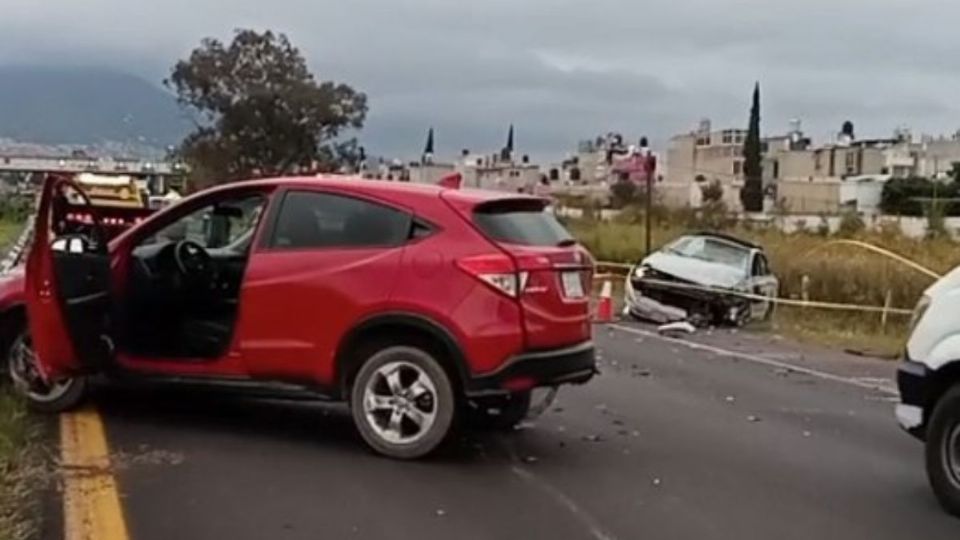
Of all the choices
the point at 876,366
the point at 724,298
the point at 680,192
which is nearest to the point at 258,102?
the point at 680,192

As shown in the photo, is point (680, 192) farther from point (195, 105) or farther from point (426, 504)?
point (426, 504)

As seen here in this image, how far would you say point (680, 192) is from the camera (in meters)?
76.0

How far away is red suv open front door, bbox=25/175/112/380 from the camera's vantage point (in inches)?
337

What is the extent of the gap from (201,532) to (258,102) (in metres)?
50.1

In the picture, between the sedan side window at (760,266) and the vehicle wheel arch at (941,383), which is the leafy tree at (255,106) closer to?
the sedan side window at (760,266)

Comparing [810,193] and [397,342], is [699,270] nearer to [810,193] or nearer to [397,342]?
[397,342]

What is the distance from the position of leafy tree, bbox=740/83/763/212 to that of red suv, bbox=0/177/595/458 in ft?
196

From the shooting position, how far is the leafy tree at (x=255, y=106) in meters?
54.8

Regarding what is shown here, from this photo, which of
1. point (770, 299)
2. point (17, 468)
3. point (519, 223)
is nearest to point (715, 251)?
point (770, 299)

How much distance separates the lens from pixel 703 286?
72.9 ft

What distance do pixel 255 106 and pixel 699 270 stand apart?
35310mm

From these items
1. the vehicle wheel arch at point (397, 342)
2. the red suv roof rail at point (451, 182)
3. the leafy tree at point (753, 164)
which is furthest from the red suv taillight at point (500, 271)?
the leafy tree at point (753, 164)

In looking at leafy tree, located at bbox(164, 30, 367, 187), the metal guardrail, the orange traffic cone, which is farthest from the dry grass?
leafy tree, located at bbox(164, 30, 367, 187)

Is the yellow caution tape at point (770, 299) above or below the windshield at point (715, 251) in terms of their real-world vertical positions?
below
